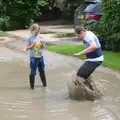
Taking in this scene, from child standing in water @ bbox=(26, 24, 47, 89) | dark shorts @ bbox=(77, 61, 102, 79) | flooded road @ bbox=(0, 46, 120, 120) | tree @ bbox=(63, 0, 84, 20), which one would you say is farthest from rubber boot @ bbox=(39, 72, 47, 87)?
tree @ bbox=(63, 0, 84, 20)

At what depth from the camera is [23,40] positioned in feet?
55.9

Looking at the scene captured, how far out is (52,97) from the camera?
8320 millimetres

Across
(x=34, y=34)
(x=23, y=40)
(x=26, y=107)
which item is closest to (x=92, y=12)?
(x=23, y=40)

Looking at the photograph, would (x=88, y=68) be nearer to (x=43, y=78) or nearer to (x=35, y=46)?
(x=35, y=46)

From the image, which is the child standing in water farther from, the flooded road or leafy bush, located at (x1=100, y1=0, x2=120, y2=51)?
leafy bush, located at (x1=100, y1=0, x2=120, y2=51)

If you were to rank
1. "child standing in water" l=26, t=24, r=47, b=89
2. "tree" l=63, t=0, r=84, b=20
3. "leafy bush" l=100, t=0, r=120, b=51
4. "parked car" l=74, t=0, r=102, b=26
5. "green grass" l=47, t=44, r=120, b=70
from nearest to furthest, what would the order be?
"child standing in water" l=26, t=24, r=47, b=89
"green grass" l=47, t=44, r=120, b=70
"leafy bush" l=100, t=0, r=120, b=51
"parked car" l=74, t=0, r=102, b=26
"tree" l=63, t=0, r=84, b=20

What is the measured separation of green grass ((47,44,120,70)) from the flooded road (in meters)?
0.47

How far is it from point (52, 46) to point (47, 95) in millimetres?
6715

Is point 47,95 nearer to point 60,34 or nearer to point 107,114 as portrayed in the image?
point 107,114

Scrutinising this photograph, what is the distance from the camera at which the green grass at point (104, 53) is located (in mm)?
11324

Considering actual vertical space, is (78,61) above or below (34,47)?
below

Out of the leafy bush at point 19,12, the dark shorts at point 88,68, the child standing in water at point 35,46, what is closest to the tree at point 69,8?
the leafy bush at point 19,12

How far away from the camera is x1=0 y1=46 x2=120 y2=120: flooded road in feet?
23.2

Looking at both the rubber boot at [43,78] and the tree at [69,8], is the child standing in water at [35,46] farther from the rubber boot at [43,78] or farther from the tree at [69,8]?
the tree at [69,8]
